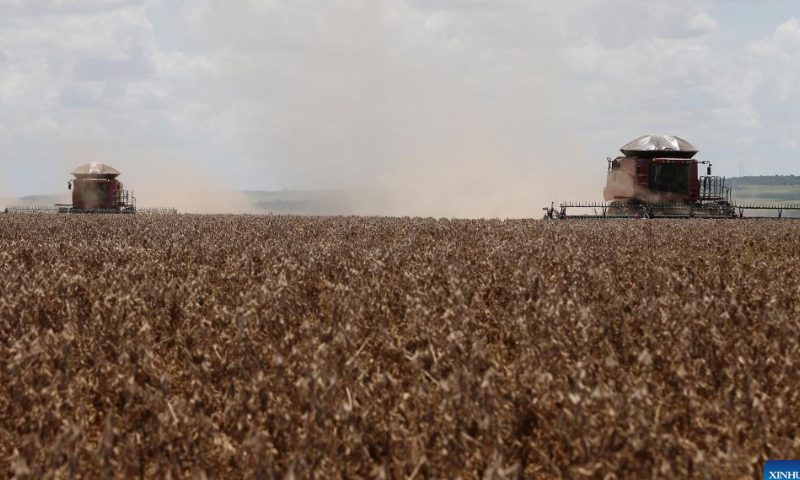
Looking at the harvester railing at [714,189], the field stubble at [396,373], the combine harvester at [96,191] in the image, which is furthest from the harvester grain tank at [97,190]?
the field stubble at [396,373]

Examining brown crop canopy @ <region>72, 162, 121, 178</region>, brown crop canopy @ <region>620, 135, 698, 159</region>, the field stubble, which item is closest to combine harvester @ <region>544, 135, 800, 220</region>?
brown crop canopy @ <region>620, 135, 698, 159</region>

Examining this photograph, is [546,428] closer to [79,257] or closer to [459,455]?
[459,455]

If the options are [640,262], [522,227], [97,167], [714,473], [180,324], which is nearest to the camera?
[714,473]

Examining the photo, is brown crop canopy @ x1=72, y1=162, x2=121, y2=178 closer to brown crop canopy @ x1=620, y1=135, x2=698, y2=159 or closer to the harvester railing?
brown crop canopy @ x1=620, y1=135, x2=698, y2=159

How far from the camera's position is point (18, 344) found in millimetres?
6219

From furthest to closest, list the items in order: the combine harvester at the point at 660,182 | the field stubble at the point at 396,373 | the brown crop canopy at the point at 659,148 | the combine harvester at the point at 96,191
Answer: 1. the combine harvester at the point at 96,191
2. the brown crop canopy at the point at 659,148
3. the combine harvester at the point at 660,182
4. the field stubble at the point at 396,373

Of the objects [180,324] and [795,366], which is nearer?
[795,366]

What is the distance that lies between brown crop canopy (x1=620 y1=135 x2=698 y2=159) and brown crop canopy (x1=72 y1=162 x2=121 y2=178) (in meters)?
32.6

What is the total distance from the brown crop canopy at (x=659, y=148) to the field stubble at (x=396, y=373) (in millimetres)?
30049

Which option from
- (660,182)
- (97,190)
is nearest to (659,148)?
(660,182)

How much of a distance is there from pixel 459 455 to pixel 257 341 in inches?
104

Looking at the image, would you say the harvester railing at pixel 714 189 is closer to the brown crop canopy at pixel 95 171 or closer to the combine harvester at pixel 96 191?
the combine harvester at pixel 96 191

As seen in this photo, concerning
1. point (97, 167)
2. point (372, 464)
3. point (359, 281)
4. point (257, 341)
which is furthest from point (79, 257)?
point (97, 167)

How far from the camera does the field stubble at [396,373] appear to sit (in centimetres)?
498
